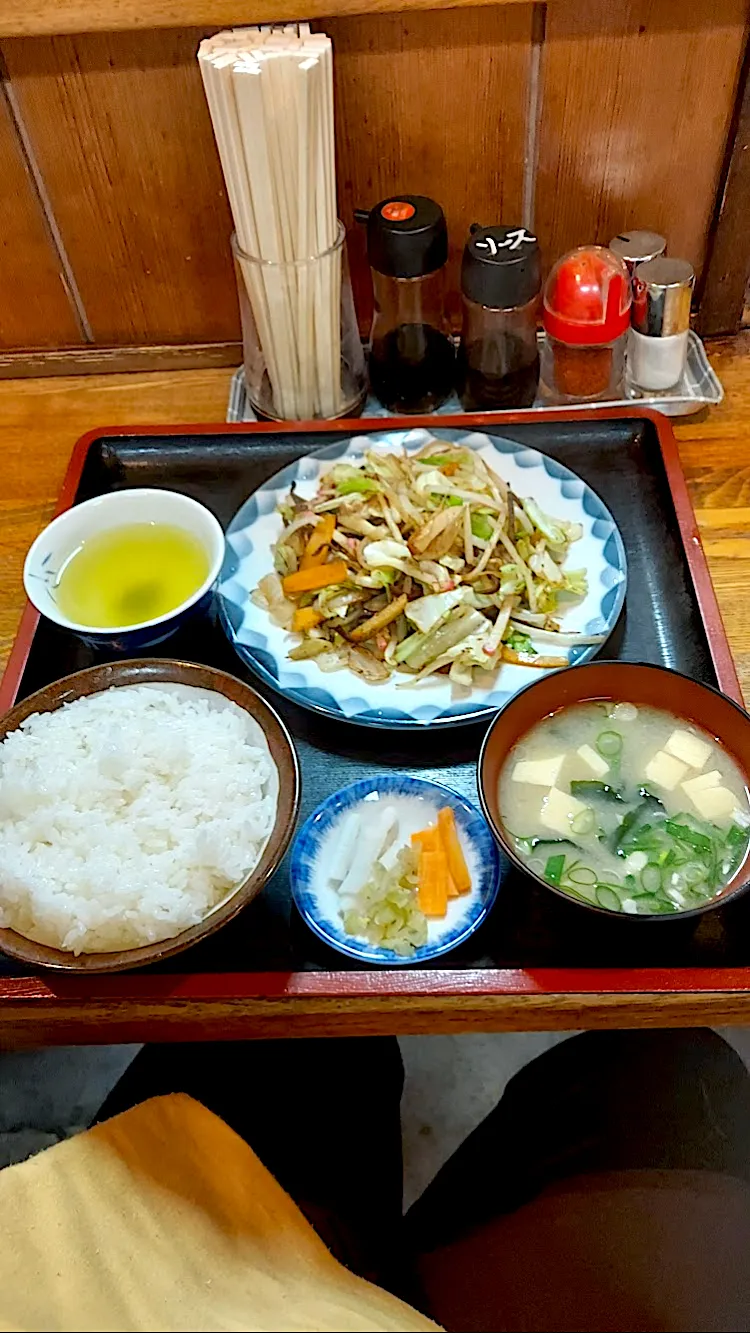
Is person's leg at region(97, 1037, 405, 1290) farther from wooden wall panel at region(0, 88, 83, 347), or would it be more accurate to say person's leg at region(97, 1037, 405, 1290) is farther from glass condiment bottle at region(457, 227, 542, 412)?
wooden wall panel at region(0, 88, 83, 347)

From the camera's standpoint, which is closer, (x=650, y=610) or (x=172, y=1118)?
(x=172, y=1118)

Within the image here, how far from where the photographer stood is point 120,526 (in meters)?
1.68

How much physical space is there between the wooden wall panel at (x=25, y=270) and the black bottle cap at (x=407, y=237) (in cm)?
63

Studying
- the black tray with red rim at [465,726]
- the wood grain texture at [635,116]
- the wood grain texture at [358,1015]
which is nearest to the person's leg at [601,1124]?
the wood grain texture at [358,1015]

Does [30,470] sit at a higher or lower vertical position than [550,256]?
lower

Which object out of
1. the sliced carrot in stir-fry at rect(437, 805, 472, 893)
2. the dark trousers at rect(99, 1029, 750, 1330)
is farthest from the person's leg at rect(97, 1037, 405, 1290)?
the sliced carrot in stir-fry at rect(437, 805, 472, 893)

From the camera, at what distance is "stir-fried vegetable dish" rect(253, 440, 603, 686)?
154 centimetres

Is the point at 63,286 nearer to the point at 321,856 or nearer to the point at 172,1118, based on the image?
the point at 321,856

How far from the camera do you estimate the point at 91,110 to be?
1.78 meters

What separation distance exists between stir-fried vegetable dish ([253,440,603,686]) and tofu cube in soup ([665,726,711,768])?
0.71 feet

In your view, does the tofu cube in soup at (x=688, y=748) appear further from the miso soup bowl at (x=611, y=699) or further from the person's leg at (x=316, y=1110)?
the person's leg at (x=316, y=1110)

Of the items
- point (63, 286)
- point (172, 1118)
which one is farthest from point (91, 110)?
point (172, 1118)

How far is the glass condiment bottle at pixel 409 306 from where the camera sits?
178 centimetres

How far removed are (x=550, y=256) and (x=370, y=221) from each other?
0.41m
